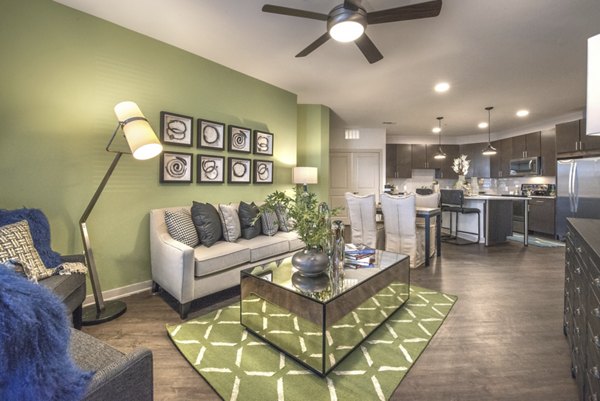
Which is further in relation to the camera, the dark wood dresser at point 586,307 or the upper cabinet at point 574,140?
the upper cabinet at point 574,140

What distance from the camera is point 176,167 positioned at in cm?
305

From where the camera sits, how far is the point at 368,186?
23.3 feet

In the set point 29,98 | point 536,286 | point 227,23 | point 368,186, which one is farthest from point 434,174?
point 29,98

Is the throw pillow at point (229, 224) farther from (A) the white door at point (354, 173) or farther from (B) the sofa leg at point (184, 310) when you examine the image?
(A) the white door at point (354, 173)

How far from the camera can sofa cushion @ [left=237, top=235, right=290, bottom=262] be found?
2.78 metres

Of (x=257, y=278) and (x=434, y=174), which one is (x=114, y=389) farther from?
(x=434, y=174)

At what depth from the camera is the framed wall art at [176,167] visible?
2947 mm

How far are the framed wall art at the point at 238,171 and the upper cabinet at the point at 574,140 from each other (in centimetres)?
576

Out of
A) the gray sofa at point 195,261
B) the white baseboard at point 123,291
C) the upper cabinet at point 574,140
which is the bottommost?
the white baseboard at point 123,291

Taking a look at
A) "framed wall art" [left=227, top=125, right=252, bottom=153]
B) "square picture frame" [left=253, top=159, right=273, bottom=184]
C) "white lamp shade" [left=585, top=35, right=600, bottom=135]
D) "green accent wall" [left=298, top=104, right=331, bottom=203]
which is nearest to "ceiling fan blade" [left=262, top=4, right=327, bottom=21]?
"white lamp shade" [left=585, top=35, right=600, bottom=135]

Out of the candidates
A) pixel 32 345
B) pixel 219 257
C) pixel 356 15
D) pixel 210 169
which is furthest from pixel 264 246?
pixel 32 345

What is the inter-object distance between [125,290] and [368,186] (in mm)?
5837

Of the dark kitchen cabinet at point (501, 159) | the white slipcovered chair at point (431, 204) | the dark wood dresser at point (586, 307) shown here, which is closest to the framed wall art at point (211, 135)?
the white slipcovered chair at point (431, 204)

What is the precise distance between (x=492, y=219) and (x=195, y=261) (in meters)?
4.95
